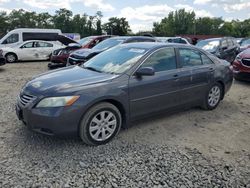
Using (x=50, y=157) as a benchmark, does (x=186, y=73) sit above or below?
above

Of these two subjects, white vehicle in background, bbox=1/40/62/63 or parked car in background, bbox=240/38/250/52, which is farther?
parked car in background, bbox=240/38/250/52

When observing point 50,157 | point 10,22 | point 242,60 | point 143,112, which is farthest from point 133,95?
point 10,22

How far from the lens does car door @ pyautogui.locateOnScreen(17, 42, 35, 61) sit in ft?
45.6

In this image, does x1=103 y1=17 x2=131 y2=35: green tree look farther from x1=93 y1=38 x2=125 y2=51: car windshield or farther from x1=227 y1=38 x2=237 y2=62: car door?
x1=93 y1=38 x2=125 y2=51: car windshield

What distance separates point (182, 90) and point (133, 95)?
1.16m

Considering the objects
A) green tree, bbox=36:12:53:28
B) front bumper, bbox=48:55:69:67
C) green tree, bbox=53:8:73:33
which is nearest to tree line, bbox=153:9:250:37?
green tree, bbox=53:8:73:33

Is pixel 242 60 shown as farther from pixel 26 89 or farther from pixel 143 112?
pixel 26 89

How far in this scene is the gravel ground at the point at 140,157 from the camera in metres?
2.97

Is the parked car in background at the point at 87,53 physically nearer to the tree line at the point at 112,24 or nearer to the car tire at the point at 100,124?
the car tire at the point at 100,124

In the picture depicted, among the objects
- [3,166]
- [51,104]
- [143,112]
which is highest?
[51,104]

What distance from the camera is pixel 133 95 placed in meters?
3.96

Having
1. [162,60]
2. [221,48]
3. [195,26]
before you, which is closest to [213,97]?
[162,60]

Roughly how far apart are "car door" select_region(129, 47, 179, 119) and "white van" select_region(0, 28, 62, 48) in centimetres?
1285

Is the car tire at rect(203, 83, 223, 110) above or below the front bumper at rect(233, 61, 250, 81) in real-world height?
below
